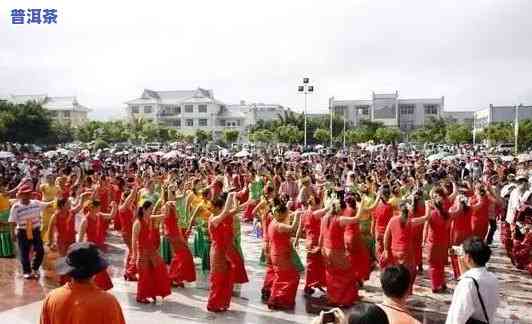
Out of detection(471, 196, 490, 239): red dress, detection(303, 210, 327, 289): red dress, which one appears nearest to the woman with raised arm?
detection(303, 210, 327, 289): red dress

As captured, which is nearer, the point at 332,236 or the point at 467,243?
the point at 467,243

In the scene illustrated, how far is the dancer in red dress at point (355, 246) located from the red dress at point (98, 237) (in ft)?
→ 11.0

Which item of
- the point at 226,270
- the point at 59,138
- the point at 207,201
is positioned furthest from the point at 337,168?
the point at 59,138

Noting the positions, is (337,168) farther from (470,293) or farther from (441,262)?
(470,293)

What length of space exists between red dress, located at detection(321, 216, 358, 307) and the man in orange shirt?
4.80 metres

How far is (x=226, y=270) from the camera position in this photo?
7.91 m

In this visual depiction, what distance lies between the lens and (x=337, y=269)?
26.2ft

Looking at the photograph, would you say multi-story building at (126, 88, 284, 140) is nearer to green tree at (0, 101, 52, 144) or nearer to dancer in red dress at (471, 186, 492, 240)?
green tree at (0, 101, 52, 144)

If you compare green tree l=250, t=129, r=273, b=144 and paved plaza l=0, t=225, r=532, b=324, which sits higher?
green tree l=250, t=129, r=273, b=144

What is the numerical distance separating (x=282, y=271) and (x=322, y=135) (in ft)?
191

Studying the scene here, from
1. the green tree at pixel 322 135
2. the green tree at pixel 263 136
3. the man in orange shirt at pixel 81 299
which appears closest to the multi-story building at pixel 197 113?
the green tree at pixel 322 135

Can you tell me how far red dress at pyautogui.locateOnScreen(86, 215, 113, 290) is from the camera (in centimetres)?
818

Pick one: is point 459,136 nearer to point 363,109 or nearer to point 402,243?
point 363,109

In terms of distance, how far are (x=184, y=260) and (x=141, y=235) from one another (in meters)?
1.37
